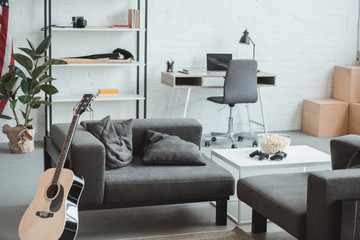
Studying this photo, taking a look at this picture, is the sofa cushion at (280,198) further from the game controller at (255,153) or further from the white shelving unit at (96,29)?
the white shelving unit at (96,29)

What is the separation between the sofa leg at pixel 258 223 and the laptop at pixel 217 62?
3041 millimetres

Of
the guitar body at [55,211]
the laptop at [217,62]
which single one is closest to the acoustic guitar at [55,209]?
the guitar body at [55,211]

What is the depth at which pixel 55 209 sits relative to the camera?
10.2 ft

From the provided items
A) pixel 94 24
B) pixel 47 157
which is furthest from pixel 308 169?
pixel 94 24

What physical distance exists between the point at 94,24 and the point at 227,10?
1522mm

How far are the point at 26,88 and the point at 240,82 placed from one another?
2.12m

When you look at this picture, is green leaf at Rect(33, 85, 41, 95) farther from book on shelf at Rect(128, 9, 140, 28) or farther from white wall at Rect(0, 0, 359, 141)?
book on shelf at Rect(128, 9, 140, 28)

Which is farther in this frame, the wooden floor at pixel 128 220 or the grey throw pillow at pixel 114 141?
the grey throw pillow at pixel 114 141

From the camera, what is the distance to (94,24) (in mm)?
6270

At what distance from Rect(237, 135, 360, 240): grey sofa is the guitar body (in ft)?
3.30

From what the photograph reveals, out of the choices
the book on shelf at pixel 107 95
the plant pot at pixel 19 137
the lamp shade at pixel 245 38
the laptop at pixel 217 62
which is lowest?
the plant pot at pixel 19 137

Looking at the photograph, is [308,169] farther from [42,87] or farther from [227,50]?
[42,87]

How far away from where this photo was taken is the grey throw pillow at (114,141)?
12.4 ft

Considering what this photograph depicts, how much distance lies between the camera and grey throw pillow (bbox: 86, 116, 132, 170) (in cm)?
379
